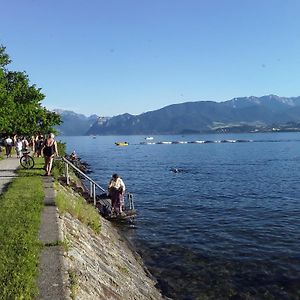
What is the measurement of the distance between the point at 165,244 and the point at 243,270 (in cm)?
531

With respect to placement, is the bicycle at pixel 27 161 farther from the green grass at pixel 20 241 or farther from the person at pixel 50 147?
the green grass at pixel 20 241

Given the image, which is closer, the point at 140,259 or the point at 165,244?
the point at 140,259

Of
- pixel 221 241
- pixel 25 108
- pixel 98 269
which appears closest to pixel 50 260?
pixel 98 269

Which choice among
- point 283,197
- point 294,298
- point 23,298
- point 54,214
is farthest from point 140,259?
point 283,197

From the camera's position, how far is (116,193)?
2716 cm

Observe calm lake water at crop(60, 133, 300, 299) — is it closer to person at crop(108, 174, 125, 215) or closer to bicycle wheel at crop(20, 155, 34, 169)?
person at crop(108, 174, 125, 215)

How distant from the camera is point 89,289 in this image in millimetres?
9422

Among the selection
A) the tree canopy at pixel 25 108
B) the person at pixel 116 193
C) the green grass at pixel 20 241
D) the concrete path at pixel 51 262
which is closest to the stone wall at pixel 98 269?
the concrete path at pixel 51 262

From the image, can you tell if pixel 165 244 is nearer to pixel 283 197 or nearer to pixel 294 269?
pixel 294 269

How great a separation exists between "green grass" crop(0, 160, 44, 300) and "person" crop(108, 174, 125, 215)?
290 inches

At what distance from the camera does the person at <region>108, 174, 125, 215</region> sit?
26969 mm

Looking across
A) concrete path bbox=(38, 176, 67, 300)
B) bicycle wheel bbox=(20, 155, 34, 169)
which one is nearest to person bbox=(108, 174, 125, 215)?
bicycle wheel bbox=(20, 155, 34, 169)

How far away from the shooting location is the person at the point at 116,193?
88.5 ft

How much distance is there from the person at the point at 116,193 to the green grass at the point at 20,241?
7.36 m
